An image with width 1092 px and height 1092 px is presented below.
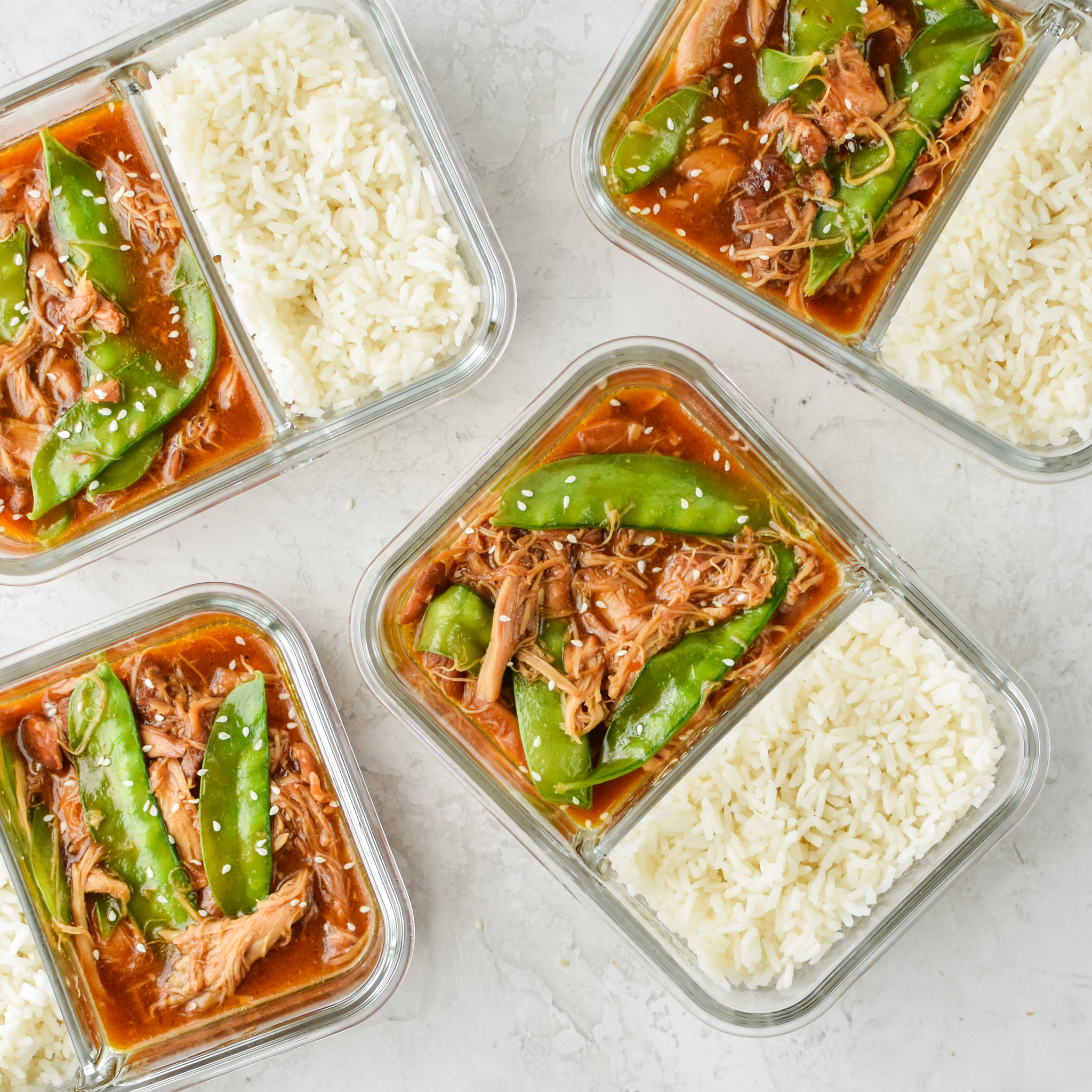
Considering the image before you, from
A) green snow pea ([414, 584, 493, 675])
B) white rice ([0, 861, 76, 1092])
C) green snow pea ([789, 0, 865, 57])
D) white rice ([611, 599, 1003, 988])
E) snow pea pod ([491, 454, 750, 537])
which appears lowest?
white rice ([0, 861, 76, 1092])

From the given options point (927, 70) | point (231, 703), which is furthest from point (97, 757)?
point (927, 70)

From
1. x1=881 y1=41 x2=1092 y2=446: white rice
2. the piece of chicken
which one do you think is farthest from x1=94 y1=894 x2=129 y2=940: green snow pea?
the piece of chicken

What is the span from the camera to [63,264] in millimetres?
2383

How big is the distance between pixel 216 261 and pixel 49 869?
63.3 inches

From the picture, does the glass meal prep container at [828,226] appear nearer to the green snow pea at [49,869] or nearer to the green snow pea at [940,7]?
the green snow pea at [940,7]

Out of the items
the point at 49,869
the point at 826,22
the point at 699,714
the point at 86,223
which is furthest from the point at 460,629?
the point at 826,22

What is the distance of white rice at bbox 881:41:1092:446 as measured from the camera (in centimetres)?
224

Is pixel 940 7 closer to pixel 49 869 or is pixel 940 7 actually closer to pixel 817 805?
pixel 817 805

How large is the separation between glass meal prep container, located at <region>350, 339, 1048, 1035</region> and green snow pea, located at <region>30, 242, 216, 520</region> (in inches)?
26.9

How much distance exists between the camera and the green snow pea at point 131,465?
2.39 meters

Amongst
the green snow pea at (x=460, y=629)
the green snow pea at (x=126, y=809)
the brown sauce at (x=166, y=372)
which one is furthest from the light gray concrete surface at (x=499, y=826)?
the green snow pea at (x=126, y=809)

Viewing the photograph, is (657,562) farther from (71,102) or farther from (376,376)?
(71,102)

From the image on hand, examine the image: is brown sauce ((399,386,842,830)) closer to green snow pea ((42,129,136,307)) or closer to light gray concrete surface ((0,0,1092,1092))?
light gray concrete surface ((0,0,1092,1092))

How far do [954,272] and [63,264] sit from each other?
223 centimetres
